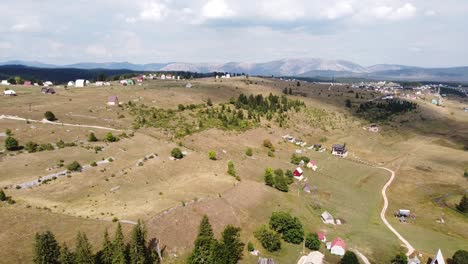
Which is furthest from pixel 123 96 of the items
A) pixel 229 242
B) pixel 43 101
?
pixel 229 242

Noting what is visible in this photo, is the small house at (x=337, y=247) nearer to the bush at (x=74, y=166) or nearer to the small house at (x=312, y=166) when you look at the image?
the small house at (x=312, y=166)

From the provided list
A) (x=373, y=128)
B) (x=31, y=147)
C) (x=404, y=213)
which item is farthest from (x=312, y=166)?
(x=373, y=128)

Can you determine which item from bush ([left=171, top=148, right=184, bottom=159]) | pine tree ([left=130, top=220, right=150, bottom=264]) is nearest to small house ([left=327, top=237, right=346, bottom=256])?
pine tree ([left=130, top=220, right=150, bottom=264])

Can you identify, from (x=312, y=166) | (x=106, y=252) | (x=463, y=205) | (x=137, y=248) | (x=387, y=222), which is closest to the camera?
(x=106, y=252)

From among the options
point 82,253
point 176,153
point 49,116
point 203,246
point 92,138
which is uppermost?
point 49,116

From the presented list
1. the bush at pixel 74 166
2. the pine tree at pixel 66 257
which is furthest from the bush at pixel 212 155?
the pine tree at pixel 66 257

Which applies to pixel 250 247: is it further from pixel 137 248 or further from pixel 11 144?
pixel 11 144

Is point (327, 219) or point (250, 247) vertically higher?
point (250, 247)
